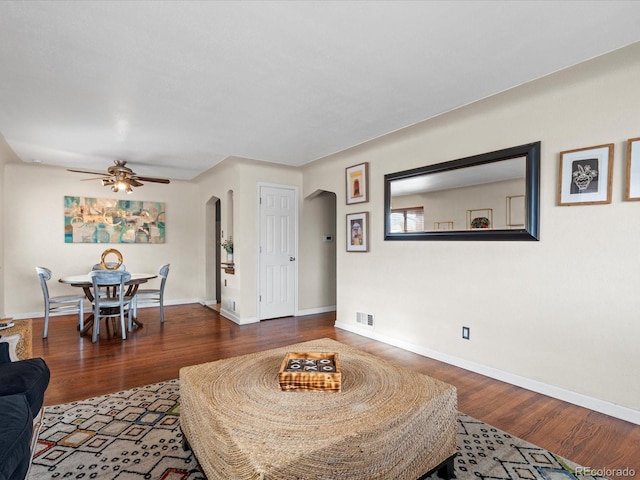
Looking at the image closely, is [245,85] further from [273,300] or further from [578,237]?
[273,300]

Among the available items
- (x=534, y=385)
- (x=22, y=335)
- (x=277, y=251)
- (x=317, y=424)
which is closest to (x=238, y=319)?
(x=277, y=251)

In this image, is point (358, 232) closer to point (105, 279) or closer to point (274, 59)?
point (274, 59)

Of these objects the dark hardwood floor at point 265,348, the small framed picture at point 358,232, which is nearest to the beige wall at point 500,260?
the small framed picture at point 358,232

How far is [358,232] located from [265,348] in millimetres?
1893

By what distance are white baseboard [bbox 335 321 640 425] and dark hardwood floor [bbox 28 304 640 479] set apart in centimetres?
6

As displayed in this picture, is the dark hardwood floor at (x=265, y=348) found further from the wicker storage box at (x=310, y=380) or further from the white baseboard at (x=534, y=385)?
the wicker storage box at (x=310, y=380)

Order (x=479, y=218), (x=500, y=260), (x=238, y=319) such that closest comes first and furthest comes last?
1. (x=500, y=260)
2. (x=479, y=218)
3. (x=238, y=319)

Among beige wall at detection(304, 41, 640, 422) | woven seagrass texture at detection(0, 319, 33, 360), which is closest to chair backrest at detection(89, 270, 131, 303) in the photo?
woven seagrass texture at detection(0, 319, 33, 360)

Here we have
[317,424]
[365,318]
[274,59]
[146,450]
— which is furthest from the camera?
[365,318]

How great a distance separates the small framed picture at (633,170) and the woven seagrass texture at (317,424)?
187 cm

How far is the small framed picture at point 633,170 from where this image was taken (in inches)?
86.6

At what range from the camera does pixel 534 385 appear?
2686 mm

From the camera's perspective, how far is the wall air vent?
4293 mm

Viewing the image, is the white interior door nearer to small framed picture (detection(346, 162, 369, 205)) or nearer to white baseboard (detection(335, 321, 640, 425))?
small framed picture (detection(346, 162, 369, 205))
